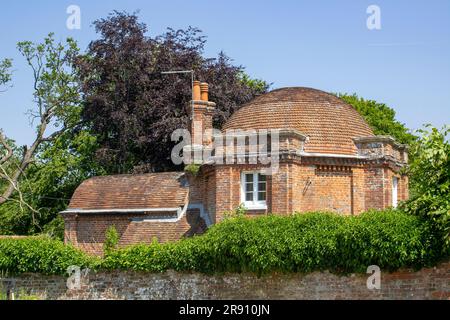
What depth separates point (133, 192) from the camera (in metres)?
33.7

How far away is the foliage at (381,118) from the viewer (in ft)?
167

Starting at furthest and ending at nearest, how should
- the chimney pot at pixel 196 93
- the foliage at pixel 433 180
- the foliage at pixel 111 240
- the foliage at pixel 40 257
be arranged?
1. the chimney pot at pixel 196 93
2. the foliage at pixel 111 240
3. the foliage at pixel 40 257
4. the foliage at pixel 433 180

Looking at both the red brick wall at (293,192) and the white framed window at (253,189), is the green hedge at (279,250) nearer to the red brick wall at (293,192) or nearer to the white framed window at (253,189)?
the red brick wall at (293,192)

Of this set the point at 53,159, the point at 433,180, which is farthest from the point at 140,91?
the point at 433,180

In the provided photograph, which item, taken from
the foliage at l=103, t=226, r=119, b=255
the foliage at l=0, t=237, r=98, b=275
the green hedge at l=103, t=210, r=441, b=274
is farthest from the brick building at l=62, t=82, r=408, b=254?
the foliage at l=0, t=237, r=98, b=275

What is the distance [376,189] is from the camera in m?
29.5

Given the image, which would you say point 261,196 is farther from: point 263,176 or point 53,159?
point 53,159

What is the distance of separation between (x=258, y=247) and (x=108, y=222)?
13.0m

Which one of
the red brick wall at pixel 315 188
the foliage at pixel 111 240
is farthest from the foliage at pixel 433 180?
the foliage at pixel 111 240

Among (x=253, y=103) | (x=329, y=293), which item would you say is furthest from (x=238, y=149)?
(x=329, y=293)

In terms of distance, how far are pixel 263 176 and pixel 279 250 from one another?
7164mm

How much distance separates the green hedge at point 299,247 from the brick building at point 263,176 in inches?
214

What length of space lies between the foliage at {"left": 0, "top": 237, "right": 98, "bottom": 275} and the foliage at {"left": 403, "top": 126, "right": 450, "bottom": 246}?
10759 mm

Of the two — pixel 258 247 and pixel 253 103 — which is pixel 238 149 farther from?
pixel 258 247
